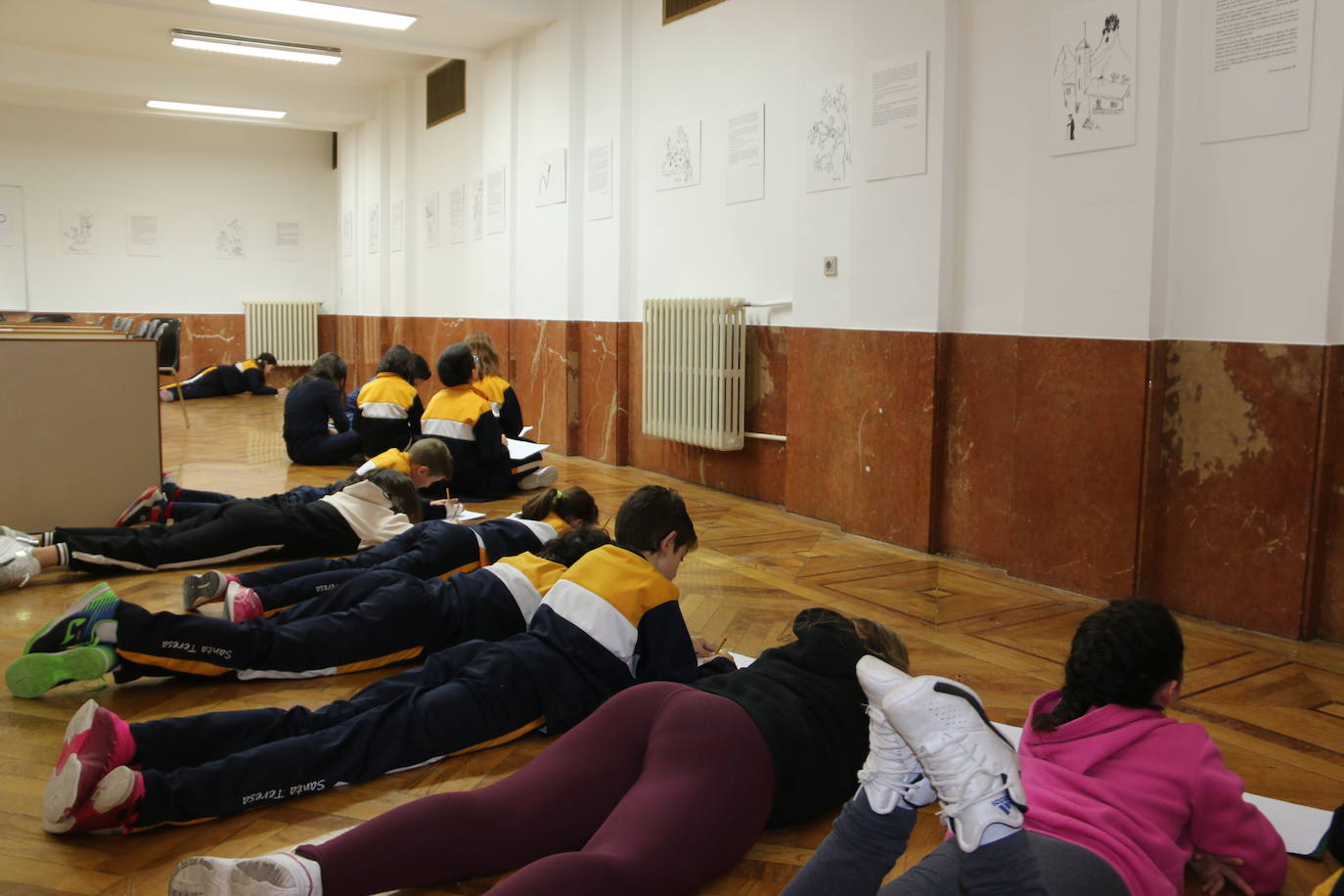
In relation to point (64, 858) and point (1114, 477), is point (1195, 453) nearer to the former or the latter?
point (1114, 477)

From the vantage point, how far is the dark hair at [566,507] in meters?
3.31

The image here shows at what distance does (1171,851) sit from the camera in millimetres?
1446

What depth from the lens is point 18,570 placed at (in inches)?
137

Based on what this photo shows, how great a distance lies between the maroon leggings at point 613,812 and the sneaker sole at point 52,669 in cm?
123

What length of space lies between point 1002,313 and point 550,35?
4.31m

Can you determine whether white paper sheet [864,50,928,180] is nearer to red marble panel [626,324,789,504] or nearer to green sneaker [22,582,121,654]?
red marble panel [626,324,789,504]

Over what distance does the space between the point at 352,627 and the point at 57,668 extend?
0.66 m

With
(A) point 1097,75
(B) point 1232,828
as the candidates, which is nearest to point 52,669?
(B) point 1232,828

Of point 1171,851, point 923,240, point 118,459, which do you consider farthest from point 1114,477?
point 118,459

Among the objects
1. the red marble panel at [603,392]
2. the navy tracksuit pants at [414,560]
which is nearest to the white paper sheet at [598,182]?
the red marble panel at [603,392]

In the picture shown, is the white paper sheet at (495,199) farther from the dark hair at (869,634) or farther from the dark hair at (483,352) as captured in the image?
the dark hair at (869,634)

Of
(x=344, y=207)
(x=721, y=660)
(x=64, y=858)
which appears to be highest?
(x=344, y=207)

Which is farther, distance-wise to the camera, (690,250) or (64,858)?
(690,250)

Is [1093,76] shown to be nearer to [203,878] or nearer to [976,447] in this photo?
[976,447]
